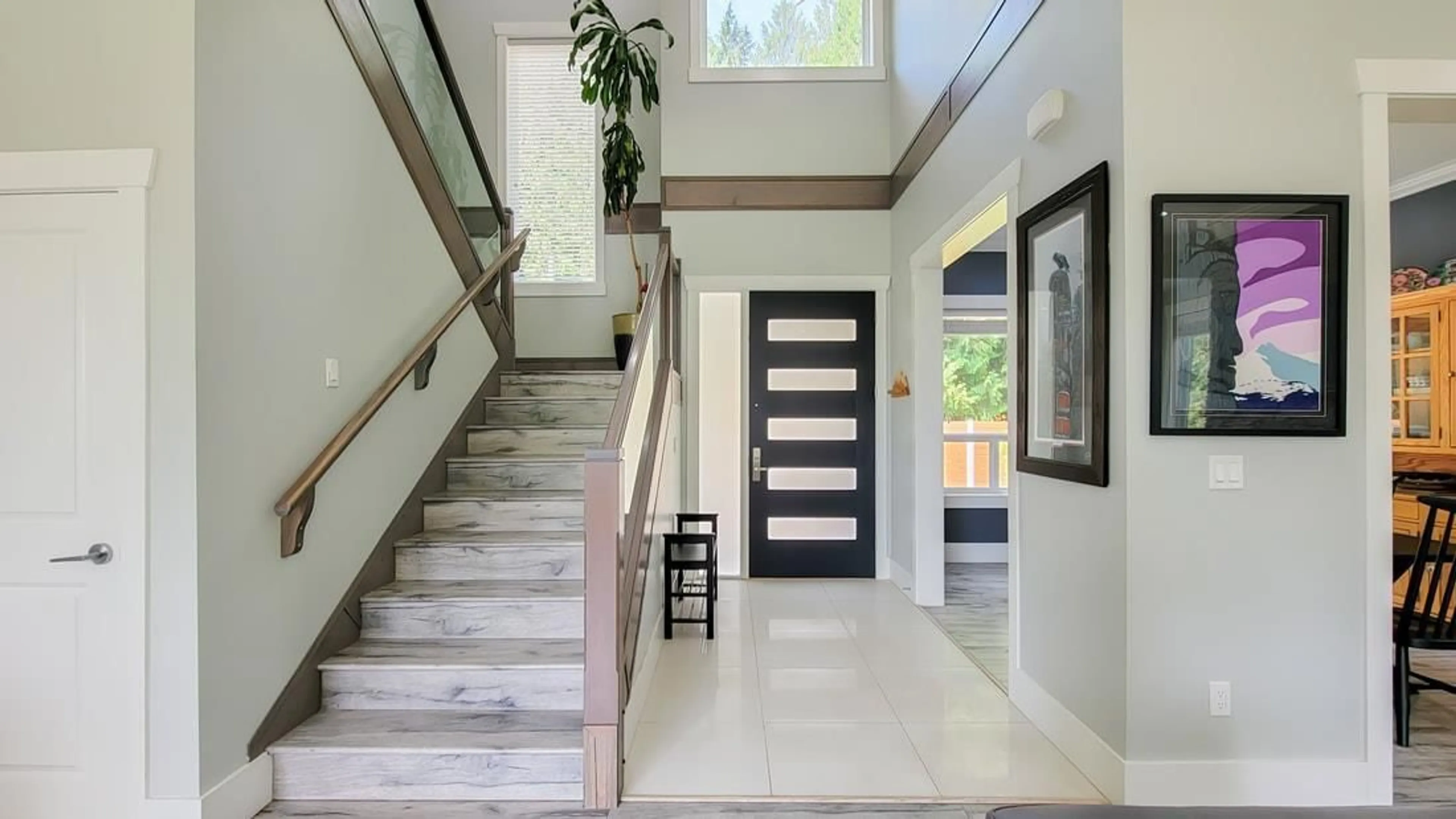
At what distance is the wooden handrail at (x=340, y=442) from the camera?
7.98ft

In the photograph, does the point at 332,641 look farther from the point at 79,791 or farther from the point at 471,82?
the point at 471,82

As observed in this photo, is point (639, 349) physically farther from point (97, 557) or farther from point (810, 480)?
point (810, 480)

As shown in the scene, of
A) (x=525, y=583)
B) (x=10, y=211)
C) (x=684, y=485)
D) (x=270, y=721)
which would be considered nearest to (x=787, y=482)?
(x=684, y=485)

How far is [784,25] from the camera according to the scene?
5555 mm

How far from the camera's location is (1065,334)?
273 cm

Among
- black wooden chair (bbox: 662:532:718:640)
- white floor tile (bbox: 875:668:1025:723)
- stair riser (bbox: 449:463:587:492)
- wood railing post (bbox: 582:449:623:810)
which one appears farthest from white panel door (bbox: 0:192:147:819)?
white floor tile (bbox: 875:668:1025:723)

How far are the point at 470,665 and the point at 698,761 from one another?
3.06ft

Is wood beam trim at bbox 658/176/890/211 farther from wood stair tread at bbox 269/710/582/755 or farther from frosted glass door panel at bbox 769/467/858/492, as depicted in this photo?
wood stair tread at bbox 269/710/582/755

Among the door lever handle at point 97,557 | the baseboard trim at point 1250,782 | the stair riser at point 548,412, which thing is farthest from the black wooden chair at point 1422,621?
the door lever handle at point 97,557

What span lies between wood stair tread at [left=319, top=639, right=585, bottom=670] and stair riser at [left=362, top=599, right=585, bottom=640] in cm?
3

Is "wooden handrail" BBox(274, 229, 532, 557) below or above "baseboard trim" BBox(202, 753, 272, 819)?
above

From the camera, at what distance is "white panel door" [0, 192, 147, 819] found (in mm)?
2115

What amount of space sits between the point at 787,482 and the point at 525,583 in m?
2.74

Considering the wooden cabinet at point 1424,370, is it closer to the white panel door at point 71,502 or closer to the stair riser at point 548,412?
the stair riser at point 548,412
